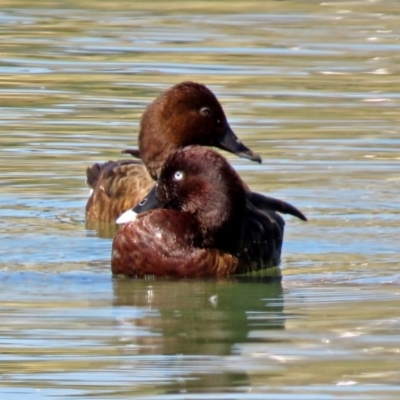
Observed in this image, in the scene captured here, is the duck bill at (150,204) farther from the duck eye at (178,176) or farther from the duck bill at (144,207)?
the duck eye at (178,176)

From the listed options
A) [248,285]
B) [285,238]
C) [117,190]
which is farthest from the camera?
[117,190]

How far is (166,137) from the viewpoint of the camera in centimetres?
1143

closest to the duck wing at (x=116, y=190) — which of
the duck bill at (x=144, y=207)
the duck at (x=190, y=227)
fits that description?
the duck bill at (x=144, y=207)

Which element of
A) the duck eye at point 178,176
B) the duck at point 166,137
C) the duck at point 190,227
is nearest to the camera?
the duck at point 190,227

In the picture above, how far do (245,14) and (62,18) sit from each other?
2688 mm

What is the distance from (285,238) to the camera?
10.9 meters

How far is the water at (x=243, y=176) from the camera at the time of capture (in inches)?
279

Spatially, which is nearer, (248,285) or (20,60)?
(248,285)

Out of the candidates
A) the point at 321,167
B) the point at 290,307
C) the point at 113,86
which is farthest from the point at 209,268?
the point at 113,86

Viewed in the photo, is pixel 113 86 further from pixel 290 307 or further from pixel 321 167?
pixel 290 307

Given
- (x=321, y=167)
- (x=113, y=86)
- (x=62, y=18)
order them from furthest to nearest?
(x=62, y=18) < (x=113, y=86) < (x=321, y=167)

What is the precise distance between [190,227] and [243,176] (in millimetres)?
3561

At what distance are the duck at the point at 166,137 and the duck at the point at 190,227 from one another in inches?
69.9

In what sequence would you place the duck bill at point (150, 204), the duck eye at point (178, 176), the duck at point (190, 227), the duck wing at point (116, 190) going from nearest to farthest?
the duck at point (190, 227) → the duck eye at point (178, 176) → the duck bill at point (150, 204) → the duck wing at point (116, 190)
